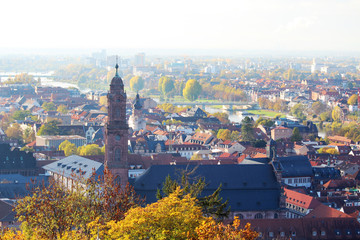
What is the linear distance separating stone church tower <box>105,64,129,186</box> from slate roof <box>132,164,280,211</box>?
1581 mm

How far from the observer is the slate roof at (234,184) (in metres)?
46.9

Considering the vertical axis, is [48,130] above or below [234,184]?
below

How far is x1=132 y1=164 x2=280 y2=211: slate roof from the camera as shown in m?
46.9

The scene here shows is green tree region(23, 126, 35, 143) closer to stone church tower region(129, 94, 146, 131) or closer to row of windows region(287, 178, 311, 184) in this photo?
stone church tower region(129, 94, 146, 131)

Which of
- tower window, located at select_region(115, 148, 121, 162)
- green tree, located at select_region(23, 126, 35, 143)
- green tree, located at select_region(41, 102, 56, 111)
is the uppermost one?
tower window, located at select_region(115, 148, 121, 162)

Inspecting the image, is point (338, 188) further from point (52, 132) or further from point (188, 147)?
point (52, 132)

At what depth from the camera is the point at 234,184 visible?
156 ft

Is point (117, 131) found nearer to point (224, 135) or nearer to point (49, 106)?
point (224, 135)

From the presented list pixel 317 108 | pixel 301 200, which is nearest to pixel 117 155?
pixel 301 200

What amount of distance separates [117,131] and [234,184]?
737 centimetres

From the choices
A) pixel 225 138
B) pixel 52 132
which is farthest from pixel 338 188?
pixel 52 132

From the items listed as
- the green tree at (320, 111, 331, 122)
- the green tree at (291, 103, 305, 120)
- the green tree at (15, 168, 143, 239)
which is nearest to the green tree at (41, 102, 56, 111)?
the green tree at (291, 103, 305, 120)

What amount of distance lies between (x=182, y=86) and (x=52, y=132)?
103463 mm

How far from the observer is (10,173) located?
6656 centimetres
